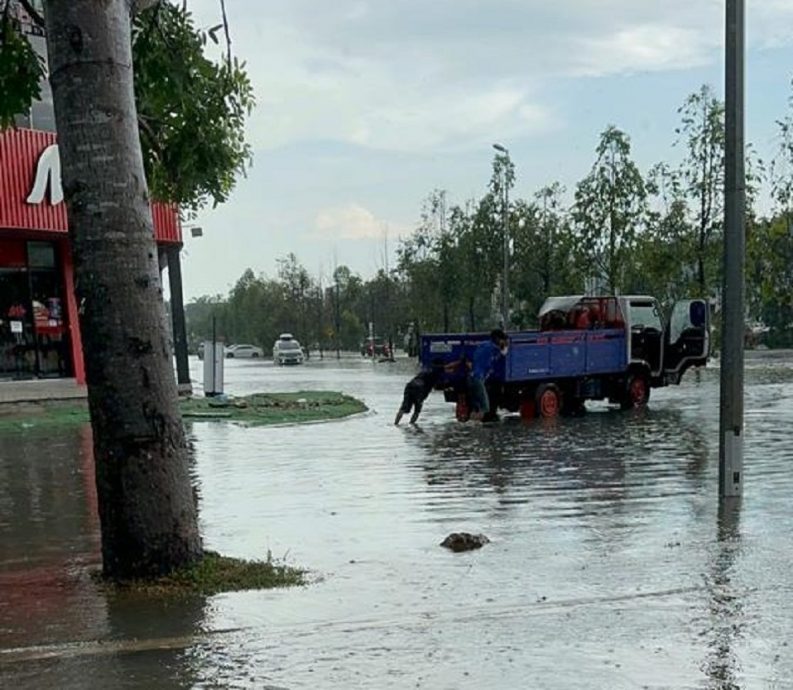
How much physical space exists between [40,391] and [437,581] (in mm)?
21448

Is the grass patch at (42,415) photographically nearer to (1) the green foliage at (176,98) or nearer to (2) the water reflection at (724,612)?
(1) the green foliage at (176,98)

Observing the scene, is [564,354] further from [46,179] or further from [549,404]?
[46,179]

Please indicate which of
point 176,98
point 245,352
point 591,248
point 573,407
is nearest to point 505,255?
point 591,248

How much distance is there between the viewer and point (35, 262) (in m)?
28.5

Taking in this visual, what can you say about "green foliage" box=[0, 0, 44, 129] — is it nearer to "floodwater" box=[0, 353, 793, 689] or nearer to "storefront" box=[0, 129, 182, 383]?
"floodwater" box=[0, 353, 793, 689]

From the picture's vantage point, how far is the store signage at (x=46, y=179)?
26.5 metres

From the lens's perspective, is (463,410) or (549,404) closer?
(463,410)

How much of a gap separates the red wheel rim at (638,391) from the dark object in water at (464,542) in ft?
56.2

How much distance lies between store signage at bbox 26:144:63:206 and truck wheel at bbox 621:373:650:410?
542 inches

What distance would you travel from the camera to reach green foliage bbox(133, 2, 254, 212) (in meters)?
9.72

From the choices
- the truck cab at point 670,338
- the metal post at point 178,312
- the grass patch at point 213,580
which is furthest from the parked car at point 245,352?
the grass patch at point 213,580

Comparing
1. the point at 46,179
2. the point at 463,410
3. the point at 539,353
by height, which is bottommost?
the point at 463,410

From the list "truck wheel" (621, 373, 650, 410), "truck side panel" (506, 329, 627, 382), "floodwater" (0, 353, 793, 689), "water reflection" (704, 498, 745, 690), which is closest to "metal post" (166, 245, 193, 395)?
"truck side panel" (506, 329, 627, 382)

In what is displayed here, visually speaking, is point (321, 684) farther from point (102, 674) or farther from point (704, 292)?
point (704, 292)
